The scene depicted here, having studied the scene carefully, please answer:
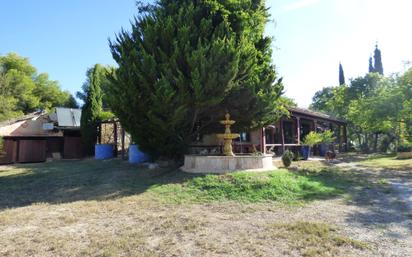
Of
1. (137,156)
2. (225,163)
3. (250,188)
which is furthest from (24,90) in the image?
(250,188)

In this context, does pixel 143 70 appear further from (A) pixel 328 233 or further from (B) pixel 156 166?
(A) pixel 328 233

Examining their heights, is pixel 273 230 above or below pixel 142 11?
below

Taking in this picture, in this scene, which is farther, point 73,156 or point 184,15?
point 73,156

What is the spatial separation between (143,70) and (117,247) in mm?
6723

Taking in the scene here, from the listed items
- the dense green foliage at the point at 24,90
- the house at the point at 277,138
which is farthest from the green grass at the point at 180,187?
the dense green foliage at the point at 24,90

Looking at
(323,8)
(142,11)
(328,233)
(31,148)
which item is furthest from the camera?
(31,148)

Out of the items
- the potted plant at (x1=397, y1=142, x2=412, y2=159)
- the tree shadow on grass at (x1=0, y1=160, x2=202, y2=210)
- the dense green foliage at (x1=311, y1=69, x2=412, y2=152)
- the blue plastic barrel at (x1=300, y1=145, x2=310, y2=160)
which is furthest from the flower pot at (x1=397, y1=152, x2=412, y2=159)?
the tree shadow on grass at (x1=0, y1=160, x2=202, y2=210)

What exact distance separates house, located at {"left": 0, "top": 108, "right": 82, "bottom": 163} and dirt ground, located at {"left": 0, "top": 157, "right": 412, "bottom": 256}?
14907 mm

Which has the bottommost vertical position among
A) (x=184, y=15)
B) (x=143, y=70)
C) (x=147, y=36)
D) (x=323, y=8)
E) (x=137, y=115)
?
(x=137, y=115)

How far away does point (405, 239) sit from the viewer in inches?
181

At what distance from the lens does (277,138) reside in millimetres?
21328

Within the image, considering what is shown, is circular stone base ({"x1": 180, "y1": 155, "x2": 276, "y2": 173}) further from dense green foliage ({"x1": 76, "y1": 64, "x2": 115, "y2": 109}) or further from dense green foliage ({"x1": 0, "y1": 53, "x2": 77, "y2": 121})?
dense green foliage ({"x1": 0, "y1": 53, "x2": 77, "y2": 121})

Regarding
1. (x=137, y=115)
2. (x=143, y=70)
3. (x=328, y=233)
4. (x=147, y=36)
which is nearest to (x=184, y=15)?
(x=147, y=36)

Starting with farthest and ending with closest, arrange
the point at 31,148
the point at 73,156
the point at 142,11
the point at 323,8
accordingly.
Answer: the point at 73,156 < the point at 31,148 < the point at 142,11 < the point at 323,8
